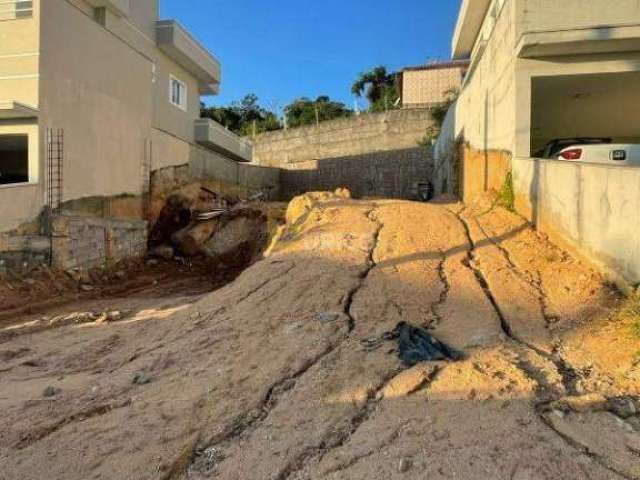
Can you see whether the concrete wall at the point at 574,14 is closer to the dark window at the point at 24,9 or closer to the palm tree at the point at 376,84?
the dark window at the point at 24,9

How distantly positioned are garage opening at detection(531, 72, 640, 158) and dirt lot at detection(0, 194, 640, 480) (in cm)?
376

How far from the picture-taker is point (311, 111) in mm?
37625

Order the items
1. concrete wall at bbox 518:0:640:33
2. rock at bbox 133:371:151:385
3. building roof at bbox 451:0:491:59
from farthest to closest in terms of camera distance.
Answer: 1. building roof at bbox 451:0:491:59
2. concrete wall at bbox 518:0:640:33
3. rock at bbox 133:371:151:385

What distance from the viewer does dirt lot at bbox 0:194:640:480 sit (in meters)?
2.96

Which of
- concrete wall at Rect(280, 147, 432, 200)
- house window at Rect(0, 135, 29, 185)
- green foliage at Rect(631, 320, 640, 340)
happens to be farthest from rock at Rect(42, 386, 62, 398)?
concrete wall at Rect(280, 147, 432, 200)

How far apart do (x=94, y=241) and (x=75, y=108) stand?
3.07 m

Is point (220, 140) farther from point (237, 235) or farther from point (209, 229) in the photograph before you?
point (237, 235)

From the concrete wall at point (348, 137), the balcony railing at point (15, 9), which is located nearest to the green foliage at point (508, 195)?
the balcony railing at point (15, 9)

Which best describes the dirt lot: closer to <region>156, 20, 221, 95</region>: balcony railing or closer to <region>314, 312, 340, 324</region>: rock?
<region>314, 312, 340, 324</region>: rock

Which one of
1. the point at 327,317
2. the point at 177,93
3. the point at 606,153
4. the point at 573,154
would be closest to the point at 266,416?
the point at 327,317

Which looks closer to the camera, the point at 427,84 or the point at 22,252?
the point at 22,252

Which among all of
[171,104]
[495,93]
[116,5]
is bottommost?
[495,93]

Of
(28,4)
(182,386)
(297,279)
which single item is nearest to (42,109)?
(28,4)

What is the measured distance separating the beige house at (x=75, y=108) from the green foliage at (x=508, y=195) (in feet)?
29.4
